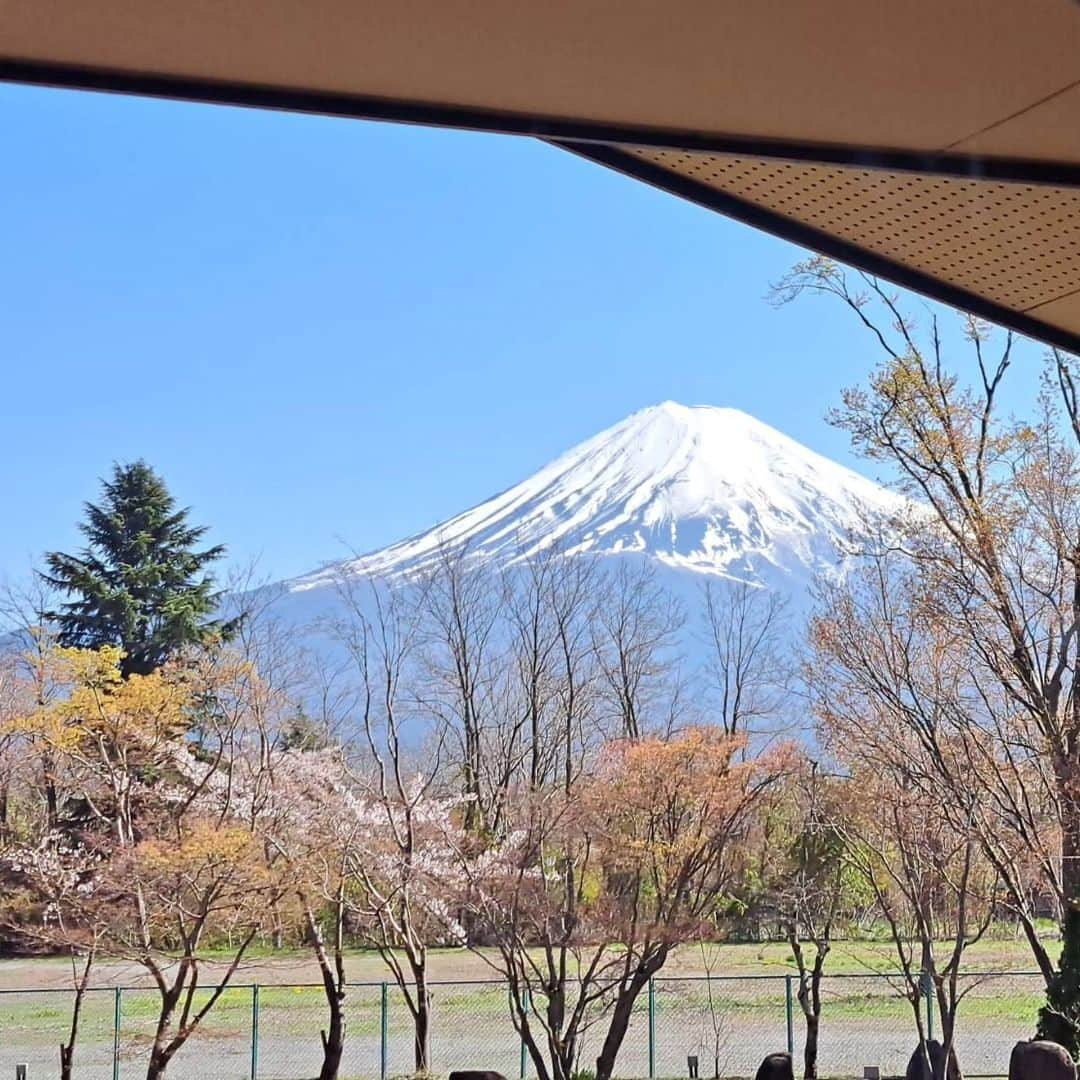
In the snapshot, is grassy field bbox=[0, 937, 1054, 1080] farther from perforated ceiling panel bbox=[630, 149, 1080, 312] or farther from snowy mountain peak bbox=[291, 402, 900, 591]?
snowy mountain peak bbox=[291, 402, 900, 591]

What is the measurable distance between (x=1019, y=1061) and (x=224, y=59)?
7.89 m

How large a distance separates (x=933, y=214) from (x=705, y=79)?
0.40 m

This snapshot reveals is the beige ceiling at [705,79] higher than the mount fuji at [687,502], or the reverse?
the mount fuji at [687,502]

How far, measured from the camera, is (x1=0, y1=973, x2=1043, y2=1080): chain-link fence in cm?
1026

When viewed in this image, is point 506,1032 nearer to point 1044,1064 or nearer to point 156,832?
point 156,832

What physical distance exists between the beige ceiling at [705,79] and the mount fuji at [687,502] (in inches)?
1462

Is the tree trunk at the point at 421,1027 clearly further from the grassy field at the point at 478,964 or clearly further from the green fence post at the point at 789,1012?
the green fence post at the point at 789,1012

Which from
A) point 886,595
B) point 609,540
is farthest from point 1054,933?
point 609,540

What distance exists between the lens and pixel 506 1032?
36.4ft

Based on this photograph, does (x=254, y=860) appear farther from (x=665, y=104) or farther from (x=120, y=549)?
(x=120, y=549)

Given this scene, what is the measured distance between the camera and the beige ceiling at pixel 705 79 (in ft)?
3.37

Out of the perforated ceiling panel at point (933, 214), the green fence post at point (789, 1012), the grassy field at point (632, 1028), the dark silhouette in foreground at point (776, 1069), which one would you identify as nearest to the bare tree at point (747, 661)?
the grassy field at point (632, 1028)

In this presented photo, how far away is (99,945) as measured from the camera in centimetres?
927

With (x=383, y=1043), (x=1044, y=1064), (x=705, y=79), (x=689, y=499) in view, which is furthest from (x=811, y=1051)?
(x=689, y=499)
